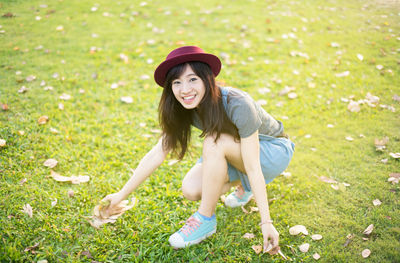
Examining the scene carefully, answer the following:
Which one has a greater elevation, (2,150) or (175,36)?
(175,36)

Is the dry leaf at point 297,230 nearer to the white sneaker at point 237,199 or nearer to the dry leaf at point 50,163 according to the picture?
the white sneaker at point 237,199

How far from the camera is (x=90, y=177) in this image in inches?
92.5

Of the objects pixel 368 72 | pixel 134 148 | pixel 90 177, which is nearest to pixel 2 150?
pixel 90 177

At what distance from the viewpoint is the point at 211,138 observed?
5.68 feet

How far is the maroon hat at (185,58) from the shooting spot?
157cm

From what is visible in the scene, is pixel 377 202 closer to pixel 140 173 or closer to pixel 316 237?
pixel 316 237

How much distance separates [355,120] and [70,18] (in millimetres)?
4364

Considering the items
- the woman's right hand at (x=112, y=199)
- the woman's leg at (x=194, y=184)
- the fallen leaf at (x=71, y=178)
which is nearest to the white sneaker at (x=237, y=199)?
the woman's leg at (x=194, y=184)

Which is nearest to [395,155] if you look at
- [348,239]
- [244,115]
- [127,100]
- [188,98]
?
[348,239]

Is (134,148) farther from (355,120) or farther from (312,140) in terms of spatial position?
(355,120)

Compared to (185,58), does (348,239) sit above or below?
below

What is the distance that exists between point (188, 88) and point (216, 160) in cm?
44

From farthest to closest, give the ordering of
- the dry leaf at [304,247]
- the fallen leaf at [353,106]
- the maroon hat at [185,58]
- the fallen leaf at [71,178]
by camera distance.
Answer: the fallen leaf at [353,106]
the fallen leaf at [71,178]
the dry leaf at [304,247]
the maroon hat at [185,58]

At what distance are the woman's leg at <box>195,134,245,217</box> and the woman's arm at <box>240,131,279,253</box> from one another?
0.23ft
